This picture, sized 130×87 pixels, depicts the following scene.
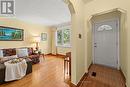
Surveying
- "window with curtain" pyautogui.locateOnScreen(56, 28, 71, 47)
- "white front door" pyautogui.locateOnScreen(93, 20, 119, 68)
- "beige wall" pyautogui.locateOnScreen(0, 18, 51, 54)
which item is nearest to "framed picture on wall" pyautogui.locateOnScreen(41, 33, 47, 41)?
"beige wall" pyautogui.locateOnScreen(0, 18, 51, 54)

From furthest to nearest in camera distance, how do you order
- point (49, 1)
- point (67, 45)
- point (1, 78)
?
1. point (67, 45)
2. point (49, 1)
3. point (1, 78)

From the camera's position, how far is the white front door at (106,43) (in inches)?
160

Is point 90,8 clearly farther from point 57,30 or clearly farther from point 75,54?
point 57,30

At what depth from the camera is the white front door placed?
405cm

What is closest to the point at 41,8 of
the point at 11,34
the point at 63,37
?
the point at 11,34

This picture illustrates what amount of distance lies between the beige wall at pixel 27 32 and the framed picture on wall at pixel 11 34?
17 centimetres

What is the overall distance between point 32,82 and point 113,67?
3206 mm

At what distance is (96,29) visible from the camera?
4.62 m

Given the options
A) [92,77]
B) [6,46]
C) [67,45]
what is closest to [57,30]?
[67,45]

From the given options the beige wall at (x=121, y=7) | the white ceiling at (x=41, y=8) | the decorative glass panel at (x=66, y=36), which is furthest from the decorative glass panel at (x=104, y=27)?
the decorative glass panel at (x=66, y=36)

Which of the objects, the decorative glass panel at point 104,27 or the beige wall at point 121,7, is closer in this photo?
the beige wall at point 121,7

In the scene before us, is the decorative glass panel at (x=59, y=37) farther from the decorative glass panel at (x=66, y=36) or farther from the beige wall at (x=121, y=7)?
the beige wall at (x=121, y=7)

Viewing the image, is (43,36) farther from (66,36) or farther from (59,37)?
(66,36)

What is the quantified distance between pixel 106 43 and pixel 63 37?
155 inches
